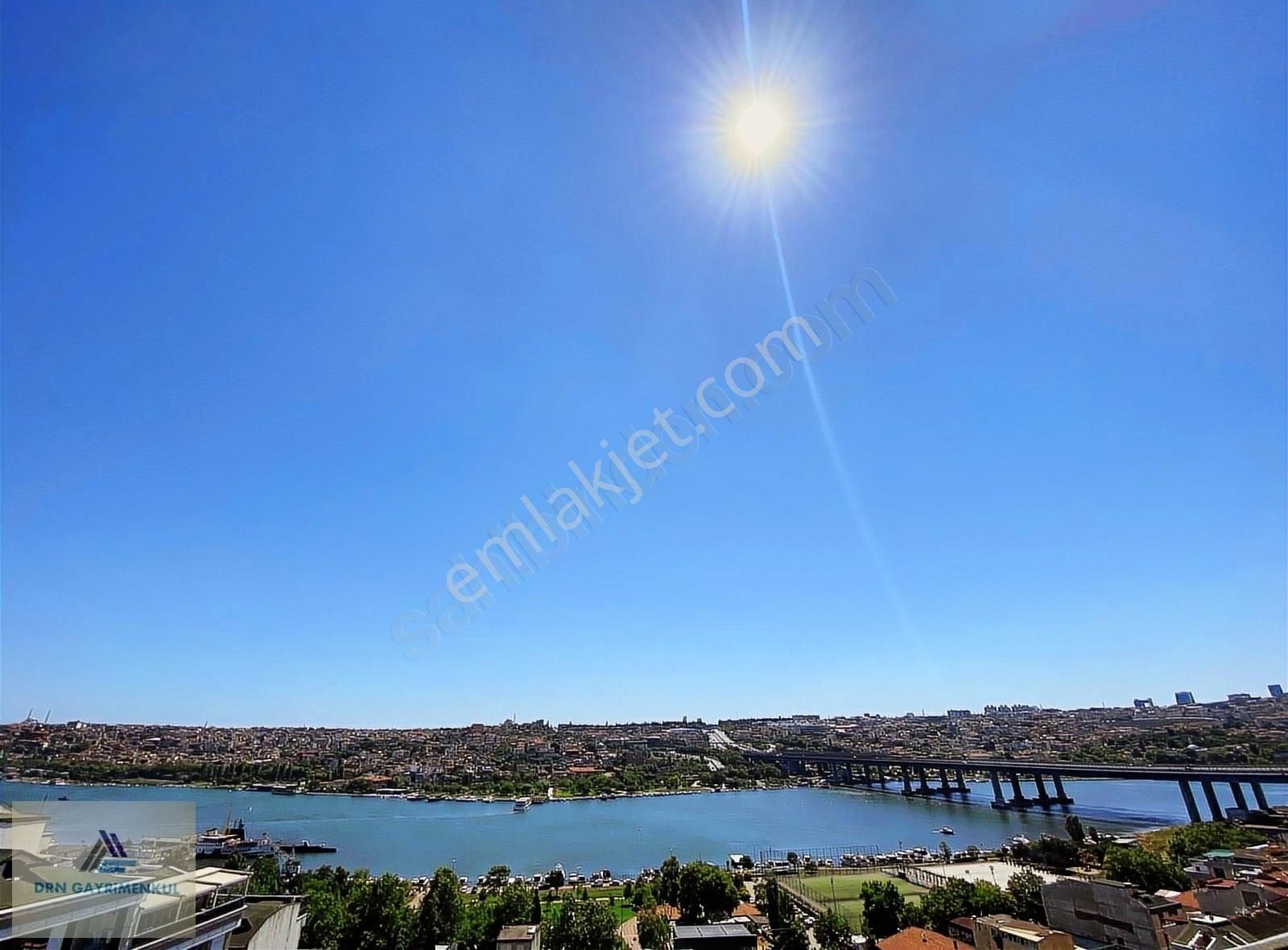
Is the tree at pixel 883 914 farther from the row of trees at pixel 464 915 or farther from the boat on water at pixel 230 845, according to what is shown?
the boat on water at pixel 230 845

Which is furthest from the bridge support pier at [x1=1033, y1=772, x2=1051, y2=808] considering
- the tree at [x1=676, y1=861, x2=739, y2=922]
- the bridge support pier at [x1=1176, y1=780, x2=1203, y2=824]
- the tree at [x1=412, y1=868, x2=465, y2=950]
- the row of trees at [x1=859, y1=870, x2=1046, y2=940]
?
the tree at [x1=412, y1=868, x2=465, y2=950]

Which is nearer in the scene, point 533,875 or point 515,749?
point 533,875

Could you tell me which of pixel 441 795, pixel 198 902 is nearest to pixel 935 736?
pixel 441 795

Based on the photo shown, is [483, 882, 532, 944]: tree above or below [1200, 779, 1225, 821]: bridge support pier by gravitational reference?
below

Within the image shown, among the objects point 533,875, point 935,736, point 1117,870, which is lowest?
point 533,875

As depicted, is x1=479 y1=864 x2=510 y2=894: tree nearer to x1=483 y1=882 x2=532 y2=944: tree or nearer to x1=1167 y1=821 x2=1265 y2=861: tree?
x1=483 y1=882 x2=532 y2=944: tree

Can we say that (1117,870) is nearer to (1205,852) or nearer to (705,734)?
(1205,852)

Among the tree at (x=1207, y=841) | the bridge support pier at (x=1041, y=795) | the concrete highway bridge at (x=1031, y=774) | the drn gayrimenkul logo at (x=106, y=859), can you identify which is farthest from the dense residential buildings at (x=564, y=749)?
the drn gayrimenkul logo at (x=106, y=859)
